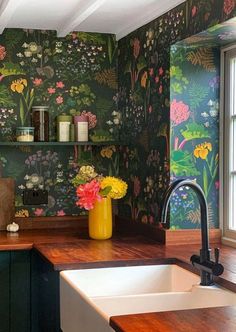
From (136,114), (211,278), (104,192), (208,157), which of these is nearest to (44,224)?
(104,192)

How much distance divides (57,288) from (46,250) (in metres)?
0.24

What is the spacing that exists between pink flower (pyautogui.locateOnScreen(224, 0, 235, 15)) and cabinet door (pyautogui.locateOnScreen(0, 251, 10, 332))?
1726mm

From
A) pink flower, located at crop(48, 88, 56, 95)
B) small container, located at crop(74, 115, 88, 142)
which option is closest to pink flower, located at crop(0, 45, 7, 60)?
pink flower, located at crop(48, 88, 56, 95)

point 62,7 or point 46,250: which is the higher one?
point 62,7

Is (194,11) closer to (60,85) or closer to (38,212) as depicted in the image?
(60,85)

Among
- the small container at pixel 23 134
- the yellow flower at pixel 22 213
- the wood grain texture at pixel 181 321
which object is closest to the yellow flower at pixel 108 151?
the small container at pixel 23 134

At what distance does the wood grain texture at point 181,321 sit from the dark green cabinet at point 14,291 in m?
1.55

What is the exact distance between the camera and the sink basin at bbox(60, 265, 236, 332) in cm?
238

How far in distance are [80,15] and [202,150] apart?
1026 mm

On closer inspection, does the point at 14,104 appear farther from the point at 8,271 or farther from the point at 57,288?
the point at 57,288

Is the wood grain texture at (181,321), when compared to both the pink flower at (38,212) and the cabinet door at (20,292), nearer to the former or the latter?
the cabinet door at (20,292)

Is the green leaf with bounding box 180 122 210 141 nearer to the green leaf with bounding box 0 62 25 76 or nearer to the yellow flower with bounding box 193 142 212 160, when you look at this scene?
the yellow flower with bounding box 193 142 212 160

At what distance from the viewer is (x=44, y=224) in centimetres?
412

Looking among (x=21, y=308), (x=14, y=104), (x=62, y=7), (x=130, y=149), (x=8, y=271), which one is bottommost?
(x=21, y=308)
